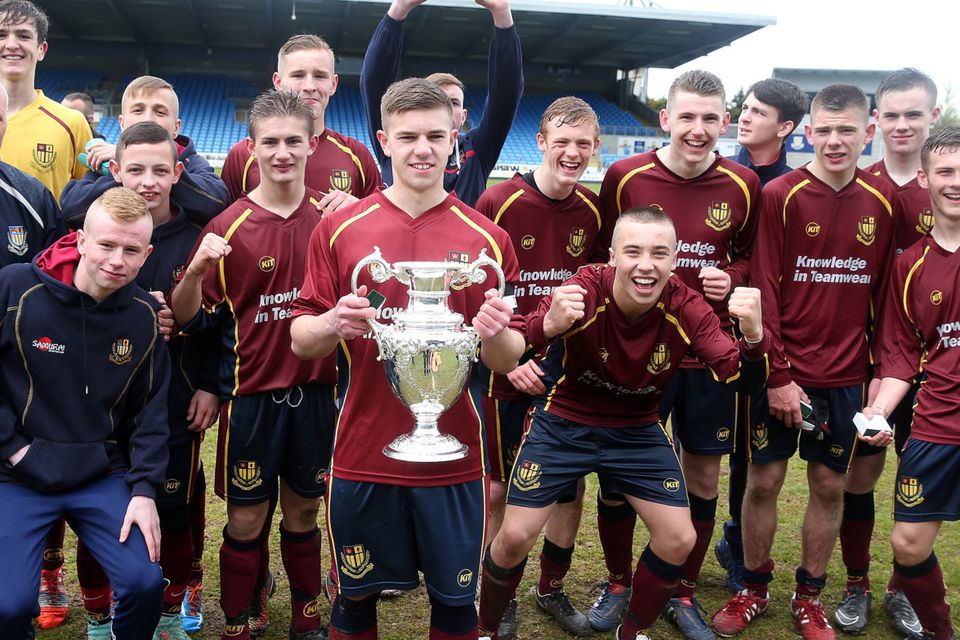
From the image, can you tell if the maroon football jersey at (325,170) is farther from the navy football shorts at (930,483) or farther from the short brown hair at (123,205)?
the navy football shorts at (930,483)

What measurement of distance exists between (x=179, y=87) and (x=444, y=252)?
30279 mm

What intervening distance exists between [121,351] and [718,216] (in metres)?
2.44

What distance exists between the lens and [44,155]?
3895mm

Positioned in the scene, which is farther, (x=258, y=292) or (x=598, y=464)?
(x=598, y=464)

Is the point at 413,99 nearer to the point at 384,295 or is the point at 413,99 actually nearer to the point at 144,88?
the point at 384,295

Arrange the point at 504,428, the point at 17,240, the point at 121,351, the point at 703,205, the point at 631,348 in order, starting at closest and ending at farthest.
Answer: the point at 121,351
the point at 17,240
the point at 631,348
the point at 703,205
the point at 504,428

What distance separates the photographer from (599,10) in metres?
25.6

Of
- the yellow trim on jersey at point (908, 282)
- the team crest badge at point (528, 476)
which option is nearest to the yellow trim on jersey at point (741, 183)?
the yellow trim on jersey at point (908, 282)

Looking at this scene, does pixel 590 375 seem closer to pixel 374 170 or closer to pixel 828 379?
pixel 828 379

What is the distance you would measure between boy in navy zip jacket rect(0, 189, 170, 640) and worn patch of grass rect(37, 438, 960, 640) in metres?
0.97

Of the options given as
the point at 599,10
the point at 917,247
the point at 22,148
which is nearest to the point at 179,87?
the point at 599,10

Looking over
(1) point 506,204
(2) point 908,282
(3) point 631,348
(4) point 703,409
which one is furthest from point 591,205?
(2) point 908,282

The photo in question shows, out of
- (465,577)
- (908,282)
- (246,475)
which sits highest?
(908,282)

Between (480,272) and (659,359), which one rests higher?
(480,272)
